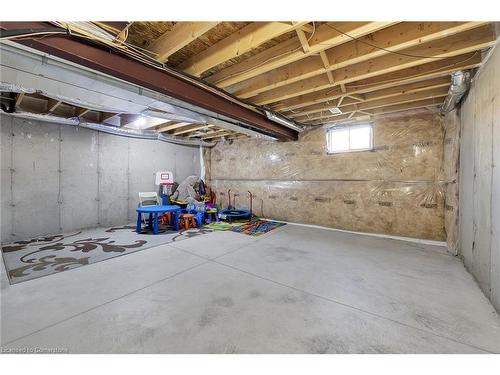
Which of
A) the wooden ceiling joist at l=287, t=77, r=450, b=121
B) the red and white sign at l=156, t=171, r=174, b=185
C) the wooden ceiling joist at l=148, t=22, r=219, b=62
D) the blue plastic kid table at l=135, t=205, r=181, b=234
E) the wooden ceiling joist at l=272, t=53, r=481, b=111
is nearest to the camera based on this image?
the wooden ceiling joist at l=148, t=22, r=219, b=62

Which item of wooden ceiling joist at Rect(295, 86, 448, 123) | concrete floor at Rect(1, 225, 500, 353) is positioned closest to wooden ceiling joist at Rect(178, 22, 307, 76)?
concrete floor at Rect(1, 225, 500, 353)

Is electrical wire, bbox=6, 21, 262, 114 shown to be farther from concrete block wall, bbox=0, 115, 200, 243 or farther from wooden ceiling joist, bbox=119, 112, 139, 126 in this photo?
concrete block wall, bbox=0, 115, 200, 243

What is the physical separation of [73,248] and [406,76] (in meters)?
5.70

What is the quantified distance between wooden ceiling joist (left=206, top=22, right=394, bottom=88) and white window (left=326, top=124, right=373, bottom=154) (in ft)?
10.0

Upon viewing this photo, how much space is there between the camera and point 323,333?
1589mm

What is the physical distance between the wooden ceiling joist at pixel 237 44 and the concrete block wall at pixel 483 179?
→ 2009 millimetres

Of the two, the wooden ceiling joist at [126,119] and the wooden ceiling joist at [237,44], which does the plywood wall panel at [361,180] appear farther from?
the wooden ceiling joist at [237,44]

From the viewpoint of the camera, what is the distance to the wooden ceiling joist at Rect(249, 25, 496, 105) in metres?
2.02

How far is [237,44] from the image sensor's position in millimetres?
2127

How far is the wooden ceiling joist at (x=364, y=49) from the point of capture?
1.91 metres
